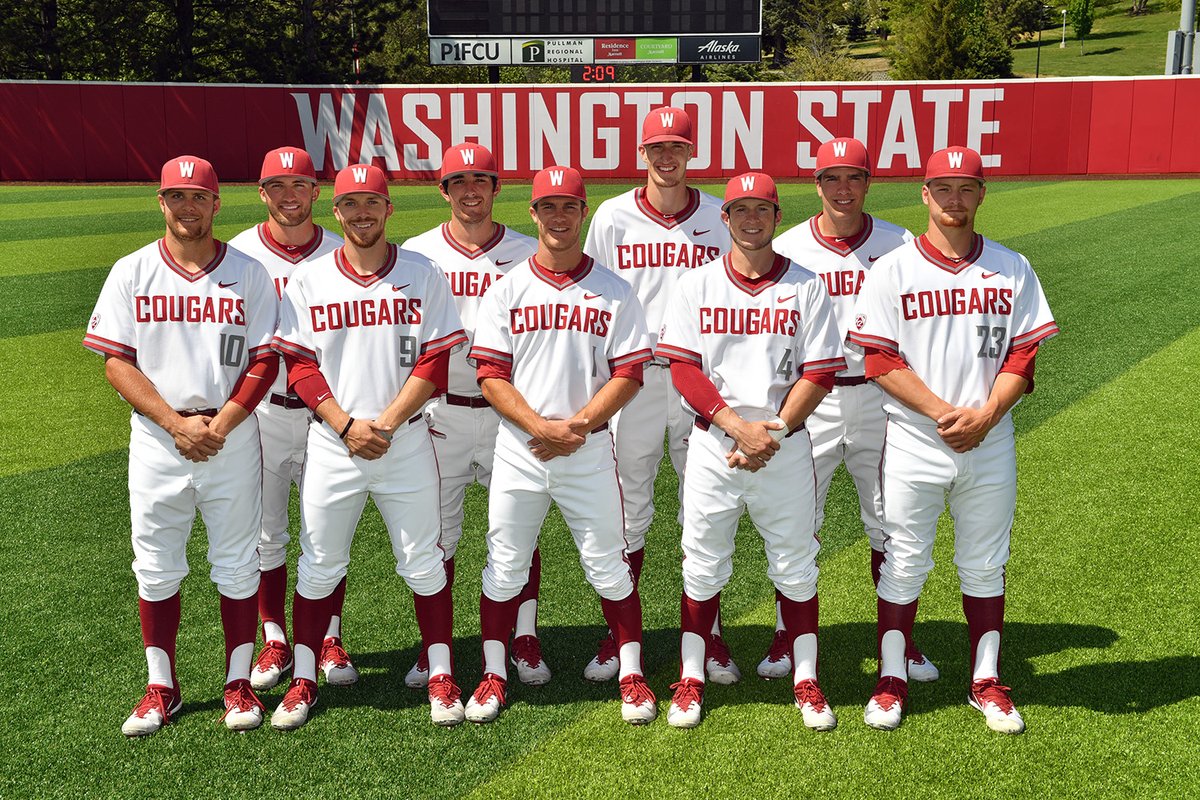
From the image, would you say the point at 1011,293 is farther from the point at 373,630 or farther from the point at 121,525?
the point at 121,525

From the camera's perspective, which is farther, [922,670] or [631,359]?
[922,670]

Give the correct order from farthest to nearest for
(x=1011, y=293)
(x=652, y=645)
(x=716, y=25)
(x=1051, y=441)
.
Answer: (x=716, y=25), (x=1051, y=441), (x=652, y=645), (x=1011, y=293)

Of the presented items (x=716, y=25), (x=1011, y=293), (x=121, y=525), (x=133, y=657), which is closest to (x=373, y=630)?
(x=133, y=657)

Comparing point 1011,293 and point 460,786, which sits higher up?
point 1011,293

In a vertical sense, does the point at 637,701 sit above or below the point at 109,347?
below

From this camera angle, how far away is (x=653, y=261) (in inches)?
231

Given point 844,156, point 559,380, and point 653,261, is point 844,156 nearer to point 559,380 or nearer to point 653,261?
point 653,261

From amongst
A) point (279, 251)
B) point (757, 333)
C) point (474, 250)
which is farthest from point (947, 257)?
point (279, 251)

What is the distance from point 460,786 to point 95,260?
1477 centimetres

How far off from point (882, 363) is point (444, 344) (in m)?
2.02

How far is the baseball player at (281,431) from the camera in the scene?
17.8 ft

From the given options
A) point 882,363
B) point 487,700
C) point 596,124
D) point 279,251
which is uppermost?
point 596,124

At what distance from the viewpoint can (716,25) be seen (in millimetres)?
26469

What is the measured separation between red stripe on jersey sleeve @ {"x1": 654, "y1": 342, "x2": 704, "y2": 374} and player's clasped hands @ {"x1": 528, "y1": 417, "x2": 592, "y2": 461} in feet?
1.64
